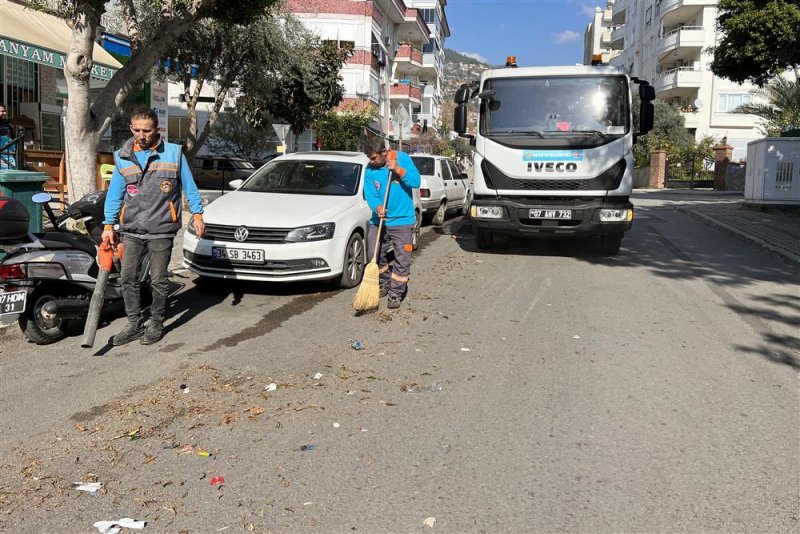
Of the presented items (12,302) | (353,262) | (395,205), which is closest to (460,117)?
(353,262)

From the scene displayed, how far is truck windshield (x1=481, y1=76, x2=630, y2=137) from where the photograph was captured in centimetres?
1046

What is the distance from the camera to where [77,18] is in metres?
10.5

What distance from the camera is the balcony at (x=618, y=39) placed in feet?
251

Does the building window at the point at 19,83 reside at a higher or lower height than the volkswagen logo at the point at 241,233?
higher

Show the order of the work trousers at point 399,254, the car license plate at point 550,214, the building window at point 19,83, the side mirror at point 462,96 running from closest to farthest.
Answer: the work trousers at point 399,254, the car license plate at point 550,214, the side mirror at point 462,96, the building window at point 19,83

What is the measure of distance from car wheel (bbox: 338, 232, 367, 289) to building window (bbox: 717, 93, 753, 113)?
174 feet

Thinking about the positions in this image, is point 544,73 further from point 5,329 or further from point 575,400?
point 5,329

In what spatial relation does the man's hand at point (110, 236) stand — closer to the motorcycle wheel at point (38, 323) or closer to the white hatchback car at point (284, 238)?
the motorcycle wheel at point (38, 323)

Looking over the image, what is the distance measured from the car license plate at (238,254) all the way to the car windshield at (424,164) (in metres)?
8.91

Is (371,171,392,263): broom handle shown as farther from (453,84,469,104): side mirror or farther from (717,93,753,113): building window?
(717,93,753,113): building window

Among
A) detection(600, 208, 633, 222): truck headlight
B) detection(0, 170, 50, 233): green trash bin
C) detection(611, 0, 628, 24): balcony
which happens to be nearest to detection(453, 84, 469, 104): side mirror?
detection(600, 208, 633, 222): truck headlight

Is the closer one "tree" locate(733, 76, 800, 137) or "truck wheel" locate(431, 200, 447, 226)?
"truck wheel" locate(431, 200, 447, 226)

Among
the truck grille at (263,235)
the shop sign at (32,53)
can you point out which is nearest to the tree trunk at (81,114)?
the shop sign at (32,53)

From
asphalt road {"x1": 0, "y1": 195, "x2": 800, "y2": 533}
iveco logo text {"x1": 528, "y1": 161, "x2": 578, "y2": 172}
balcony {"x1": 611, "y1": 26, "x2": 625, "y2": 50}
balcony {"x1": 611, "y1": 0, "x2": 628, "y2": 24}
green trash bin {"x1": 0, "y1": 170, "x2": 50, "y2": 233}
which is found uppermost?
balcony {"x1": 611, "y1": 0, "x2": 628, "y2": 24}
